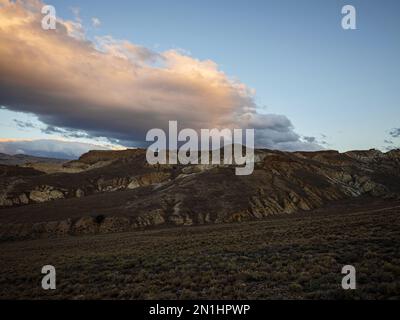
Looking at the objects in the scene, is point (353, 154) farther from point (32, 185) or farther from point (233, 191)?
point (32, 185)

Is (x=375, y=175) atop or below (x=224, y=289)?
atop

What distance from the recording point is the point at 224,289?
40.5 ft

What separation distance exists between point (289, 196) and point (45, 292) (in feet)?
213

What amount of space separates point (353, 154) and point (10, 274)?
155m

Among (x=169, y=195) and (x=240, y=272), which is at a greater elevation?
(x=169, y=195)

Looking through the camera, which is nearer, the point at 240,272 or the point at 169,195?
the point at 240,272

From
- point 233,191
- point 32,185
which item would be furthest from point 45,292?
point 32,185

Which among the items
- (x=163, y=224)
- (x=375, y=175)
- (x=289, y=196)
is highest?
(x=375, y=175)

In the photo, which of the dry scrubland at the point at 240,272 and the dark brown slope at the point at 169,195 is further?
the dark brown slope at the point at 169,195

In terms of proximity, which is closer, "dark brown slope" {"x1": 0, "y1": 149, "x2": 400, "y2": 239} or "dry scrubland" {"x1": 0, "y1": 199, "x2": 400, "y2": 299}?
"dry scrubland" {"x1": 0, "y1": 199, "x2": 400, "y2": 299}

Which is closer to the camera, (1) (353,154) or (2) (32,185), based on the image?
(2) (32,185)

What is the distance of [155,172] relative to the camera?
367 feet
